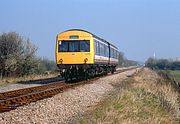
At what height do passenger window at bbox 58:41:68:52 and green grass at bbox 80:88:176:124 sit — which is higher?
passenger window at bbox 58:41:68:52

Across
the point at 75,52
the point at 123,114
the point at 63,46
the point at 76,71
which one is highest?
the point at 63,46

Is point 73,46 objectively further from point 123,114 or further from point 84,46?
point 123,114

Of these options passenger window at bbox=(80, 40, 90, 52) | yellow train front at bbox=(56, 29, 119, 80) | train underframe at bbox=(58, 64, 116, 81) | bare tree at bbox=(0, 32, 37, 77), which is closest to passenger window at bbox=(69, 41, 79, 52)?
yellow train front at bbox=(56, 29, 119, 80)

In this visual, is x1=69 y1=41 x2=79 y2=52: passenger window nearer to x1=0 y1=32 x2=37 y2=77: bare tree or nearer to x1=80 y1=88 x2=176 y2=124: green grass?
x1=80 y1=88 x2=176 y2=124: green grass

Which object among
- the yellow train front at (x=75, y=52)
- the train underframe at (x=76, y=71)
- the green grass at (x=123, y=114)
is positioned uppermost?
the yellow train front at (x=75, y=52)

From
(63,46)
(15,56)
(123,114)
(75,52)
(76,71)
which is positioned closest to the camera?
(123,114)

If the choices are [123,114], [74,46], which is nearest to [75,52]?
[74,46]

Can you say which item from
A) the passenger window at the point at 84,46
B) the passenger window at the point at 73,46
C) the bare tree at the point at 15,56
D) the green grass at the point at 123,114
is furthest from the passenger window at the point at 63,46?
the bare tree at the point at 15,56

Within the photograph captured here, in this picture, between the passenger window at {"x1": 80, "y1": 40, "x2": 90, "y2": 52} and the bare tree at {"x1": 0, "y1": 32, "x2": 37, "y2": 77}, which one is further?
the bare tree at {"x1": 0, "y1": 32, "x2": 37, "y2": 77}

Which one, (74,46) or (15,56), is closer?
(74,46)

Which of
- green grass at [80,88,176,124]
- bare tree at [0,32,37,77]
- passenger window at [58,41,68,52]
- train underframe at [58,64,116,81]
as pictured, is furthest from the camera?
bare tree at [0,32,37,77]

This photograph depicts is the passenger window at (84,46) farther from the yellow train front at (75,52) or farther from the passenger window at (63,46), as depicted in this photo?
the passenger window at (63,46)

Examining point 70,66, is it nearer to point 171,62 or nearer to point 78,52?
point 78,52

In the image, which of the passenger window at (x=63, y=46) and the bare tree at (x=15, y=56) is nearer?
the passenger window at (x=63, y=46)
